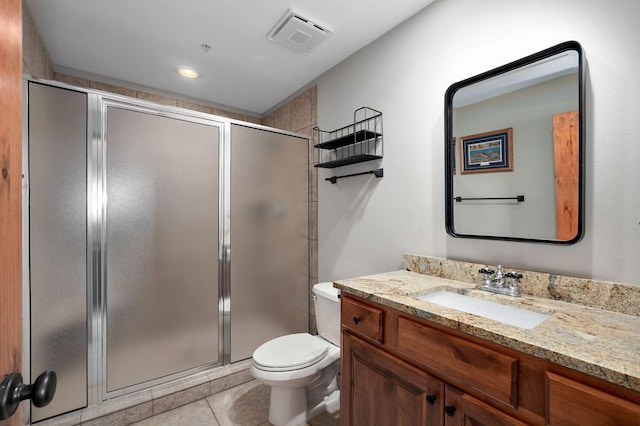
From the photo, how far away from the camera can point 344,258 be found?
2.17 meters

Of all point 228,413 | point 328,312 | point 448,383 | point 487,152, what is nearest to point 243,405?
point 228,413

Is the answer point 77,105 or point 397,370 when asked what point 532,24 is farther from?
point 77,105

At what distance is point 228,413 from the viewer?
5.88 feet

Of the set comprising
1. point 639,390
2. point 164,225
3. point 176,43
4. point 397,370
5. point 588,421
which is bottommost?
point 397,370

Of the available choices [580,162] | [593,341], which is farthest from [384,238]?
[593,341]

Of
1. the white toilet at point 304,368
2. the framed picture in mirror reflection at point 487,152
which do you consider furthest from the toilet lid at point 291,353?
the framed picture in mirror reflection at point 487,152

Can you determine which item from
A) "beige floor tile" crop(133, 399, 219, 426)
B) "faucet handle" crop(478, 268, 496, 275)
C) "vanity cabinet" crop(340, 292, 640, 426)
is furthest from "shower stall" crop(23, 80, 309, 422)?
"faucet handle" crop(478, 268, 496, 275)

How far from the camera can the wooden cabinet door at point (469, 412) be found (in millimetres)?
798

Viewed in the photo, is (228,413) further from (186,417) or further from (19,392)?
(19,392)

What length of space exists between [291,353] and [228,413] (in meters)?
0.61

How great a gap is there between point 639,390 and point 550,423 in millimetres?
214

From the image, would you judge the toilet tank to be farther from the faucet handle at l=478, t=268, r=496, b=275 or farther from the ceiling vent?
the ceiling vent

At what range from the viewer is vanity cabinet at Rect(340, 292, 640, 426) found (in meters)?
0.66

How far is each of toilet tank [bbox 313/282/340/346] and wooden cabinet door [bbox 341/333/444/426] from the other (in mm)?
468
